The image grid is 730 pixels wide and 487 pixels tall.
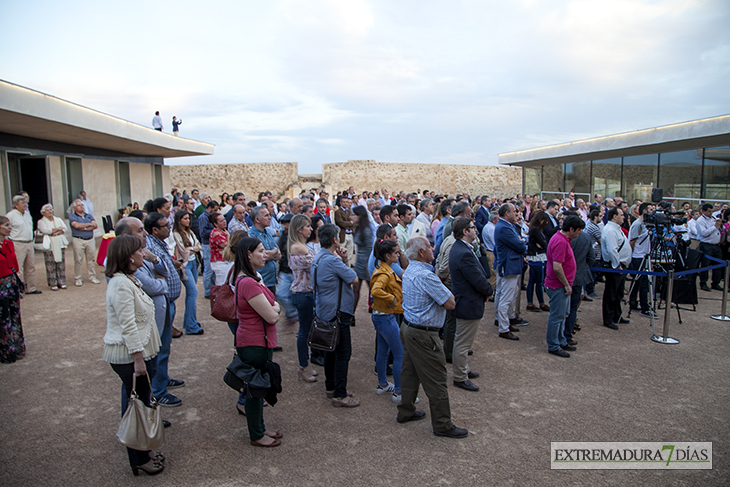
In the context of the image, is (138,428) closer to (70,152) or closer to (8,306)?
(8,306)

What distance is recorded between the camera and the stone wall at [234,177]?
29.7 m

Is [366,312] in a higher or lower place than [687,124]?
lower

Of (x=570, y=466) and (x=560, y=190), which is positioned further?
(x=560, y=190)

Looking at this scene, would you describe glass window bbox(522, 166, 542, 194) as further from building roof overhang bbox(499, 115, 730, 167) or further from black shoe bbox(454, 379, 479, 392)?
black shoe bbox(454, 379, 479, 392)

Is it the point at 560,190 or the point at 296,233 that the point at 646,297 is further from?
the point at 560,190

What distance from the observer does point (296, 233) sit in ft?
15.8

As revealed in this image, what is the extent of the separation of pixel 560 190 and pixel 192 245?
67.1 ft

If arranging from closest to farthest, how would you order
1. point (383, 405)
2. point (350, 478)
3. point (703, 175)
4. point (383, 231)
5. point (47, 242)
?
point (350, 478)
point (383, 405)
point (383, 231)
point (47, 242)
point (703, 175)

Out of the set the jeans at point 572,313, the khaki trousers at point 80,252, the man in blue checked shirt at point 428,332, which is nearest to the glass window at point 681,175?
the jeans at point 572,313

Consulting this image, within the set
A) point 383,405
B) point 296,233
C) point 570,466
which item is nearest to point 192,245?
point 296,233

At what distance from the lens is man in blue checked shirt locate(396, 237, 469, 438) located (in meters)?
3.59

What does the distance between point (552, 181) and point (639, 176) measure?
6261mm

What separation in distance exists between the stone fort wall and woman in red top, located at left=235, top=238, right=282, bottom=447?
1067 inches

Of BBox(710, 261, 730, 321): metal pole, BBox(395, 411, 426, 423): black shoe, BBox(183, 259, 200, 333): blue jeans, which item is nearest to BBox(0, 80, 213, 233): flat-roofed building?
BBox(183, 259, 200, 333): blue jeans
